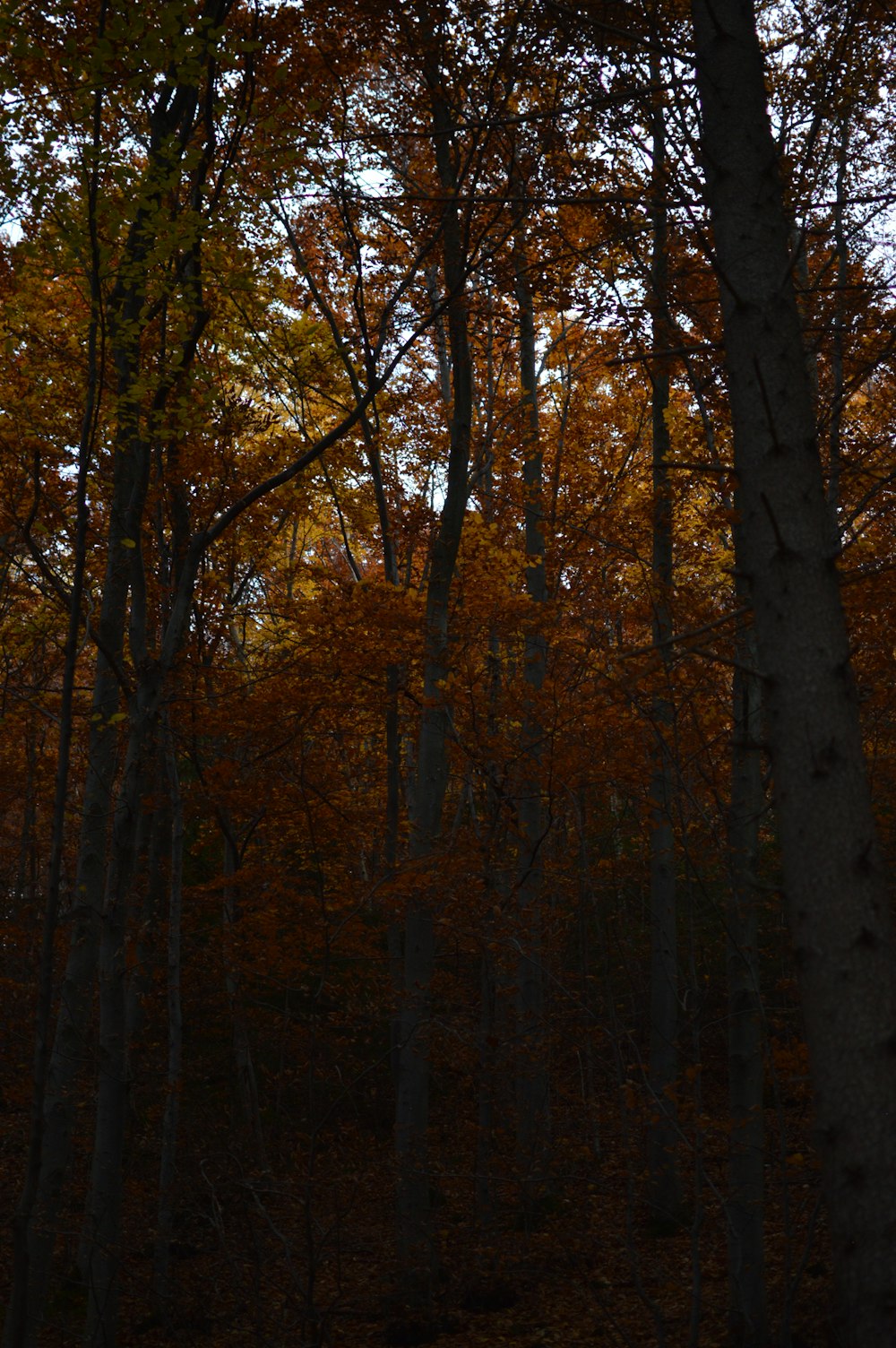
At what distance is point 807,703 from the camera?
2.62m

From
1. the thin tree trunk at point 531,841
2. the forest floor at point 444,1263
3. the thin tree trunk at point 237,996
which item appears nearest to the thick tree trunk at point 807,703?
the forest floor at point 444,1263

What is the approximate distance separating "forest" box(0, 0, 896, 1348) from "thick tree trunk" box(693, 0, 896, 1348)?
0.04ft

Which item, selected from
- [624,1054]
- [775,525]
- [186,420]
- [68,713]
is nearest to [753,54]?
[775,525]

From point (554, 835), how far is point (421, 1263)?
4137 mm

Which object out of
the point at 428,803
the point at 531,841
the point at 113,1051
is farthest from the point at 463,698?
the point at 113,1051

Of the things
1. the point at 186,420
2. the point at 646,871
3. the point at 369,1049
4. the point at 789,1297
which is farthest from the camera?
the point at 369,1049

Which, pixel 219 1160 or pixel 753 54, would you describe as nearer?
pixel 753 54

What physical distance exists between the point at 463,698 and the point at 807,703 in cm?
563

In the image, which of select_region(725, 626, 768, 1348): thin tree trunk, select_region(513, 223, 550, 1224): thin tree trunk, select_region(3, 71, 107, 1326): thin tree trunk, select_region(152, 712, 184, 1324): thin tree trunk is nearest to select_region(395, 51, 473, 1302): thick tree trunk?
select_region(513, 223, 550, 1224): thin tree trunk

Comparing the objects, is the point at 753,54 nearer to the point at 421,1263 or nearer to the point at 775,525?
the point at 775,525

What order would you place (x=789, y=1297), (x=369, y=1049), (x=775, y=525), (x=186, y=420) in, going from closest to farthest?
(x=775, y=525) < (x=789, y=1297) < (x=186, y=420) < (x=369, y=1049)

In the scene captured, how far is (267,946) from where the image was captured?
9141 millimetres

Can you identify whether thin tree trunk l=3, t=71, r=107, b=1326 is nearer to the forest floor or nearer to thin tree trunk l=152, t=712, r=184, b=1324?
the forest floor

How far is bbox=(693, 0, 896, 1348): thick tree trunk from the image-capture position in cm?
230
